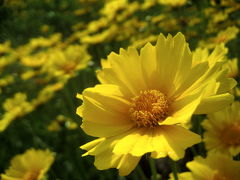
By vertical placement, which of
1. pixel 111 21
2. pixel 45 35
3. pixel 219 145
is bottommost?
pixel 219 145

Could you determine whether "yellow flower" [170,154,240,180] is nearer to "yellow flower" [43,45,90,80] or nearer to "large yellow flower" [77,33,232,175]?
"large yellow flower" [77,33,232,175]

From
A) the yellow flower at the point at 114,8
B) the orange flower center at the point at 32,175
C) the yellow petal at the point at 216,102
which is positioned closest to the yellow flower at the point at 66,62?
the yellow flower at the point at 114,8

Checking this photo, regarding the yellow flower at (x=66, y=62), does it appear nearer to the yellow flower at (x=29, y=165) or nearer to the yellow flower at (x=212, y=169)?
the yellow flower at (x=29, y=165)

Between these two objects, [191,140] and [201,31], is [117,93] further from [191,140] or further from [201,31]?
[201,31]

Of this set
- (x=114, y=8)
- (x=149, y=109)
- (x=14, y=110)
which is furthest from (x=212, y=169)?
(x=114, y=8)

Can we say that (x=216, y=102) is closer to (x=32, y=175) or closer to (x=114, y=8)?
(x=32, y=175)

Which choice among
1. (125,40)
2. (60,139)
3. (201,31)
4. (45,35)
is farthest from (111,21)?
(45,35)
